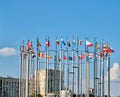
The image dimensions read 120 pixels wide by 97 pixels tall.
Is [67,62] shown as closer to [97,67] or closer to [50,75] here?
[97,67]

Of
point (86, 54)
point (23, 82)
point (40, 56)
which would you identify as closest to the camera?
point (86, 54)

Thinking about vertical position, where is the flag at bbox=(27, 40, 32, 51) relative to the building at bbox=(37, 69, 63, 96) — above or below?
above

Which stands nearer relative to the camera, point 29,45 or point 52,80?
point 29,45

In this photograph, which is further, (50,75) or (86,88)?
(50,75)

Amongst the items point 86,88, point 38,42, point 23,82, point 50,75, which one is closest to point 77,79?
point 86,88

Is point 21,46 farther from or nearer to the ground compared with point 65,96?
farther from the ground

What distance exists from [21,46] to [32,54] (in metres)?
3.15

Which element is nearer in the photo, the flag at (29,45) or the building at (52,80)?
the flag at (29,45)

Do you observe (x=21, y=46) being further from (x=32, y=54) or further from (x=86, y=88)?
(x=86, y=88)

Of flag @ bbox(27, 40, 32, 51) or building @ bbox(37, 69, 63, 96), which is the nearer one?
flag @ bbox(27, 40, 32, 51)

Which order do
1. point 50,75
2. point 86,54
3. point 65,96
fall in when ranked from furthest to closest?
1. point 50,75
2. point 86,54
3. point 65,96

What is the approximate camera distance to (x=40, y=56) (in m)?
90.0

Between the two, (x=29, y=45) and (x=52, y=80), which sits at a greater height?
(x=29, y=45)

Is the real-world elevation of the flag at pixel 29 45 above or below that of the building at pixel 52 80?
above
